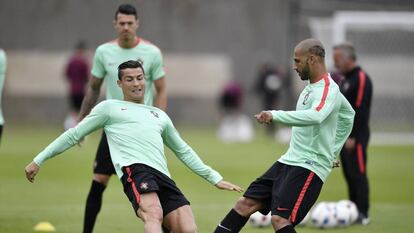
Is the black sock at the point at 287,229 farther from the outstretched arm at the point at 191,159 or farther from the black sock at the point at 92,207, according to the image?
the black sock at the point at 92,207

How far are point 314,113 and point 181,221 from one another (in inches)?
59.8

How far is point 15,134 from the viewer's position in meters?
28.3

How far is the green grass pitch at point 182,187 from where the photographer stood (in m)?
12.5

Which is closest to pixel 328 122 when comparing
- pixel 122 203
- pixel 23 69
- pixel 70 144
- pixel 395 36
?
pixel 70 144

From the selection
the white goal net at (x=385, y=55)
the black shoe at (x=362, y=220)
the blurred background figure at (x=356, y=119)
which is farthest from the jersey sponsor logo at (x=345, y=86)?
the white goal net at (x=385, y=55)

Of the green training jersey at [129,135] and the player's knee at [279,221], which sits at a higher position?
the green training jersey at [129,135]

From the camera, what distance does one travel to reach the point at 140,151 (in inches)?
→ 350

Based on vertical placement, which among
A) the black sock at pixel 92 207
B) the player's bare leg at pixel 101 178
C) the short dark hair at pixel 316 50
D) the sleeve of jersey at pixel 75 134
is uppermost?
the short dark hair at pixel 316 50

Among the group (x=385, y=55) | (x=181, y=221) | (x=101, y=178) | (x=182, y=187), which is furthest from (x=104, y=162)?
(x=385, y=55)

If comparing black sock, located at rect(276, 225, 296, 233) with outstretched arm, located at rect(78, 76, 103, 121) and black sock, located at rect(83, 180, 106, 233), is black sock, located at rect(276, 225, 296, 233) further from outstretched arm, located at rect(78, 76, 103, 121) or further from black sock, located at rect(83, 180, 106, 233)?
outstretched arm, located at rect(78, 76, 103, 121)

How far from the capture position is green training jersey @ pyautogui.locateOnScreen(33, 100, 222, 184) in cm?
888

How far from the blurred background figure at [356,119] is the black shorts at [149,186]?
4598 mm

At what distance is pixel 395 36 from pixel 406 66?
119 centimetres

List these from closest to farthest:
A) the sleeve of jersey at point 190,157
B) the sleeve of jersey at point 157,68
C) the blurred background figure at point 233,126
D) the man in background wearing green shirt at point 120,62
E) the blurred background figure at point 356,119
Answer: the sleeve of jersey at point 190,157 → the man in background wearing green shirt at point 120,62 → the sleeve of jersey at point 157,68 → the blurred background figure at point 356,119 → the blurred background figure at point 233,126
